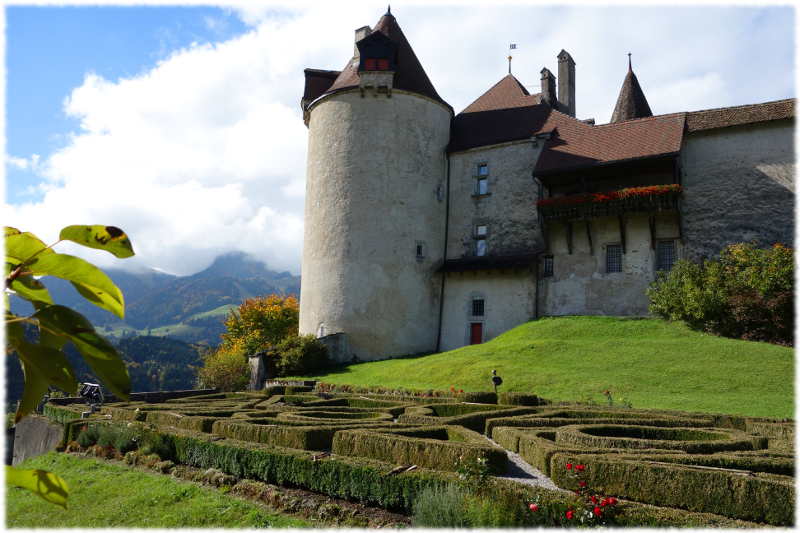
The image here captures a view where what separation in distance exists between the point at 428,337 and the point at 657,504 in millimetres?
30623

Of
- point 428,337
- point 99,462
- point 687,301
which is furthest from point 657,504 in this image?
point 428,337

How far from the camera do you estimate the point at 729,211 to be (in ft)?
105

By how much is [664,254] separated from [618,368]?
11417mm

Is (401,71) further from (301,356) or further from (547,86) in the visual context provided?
(301,356)

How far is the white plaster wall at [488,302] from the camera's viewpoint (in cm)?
3562

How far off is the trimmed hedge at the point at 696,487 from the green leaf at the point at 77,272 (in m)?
7.22

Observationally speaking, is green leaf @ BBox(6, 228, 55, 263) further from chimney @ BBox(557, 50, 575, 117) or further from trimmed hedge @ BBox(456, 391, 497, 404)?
chimney @ BBox(557, 50, 575, 117)

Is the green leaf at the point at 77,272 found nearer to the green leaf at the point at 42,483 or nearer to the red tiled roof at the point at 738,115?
the green leaf at the point at 42,483

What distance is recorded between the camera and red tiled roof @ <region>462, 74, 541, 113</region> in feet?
136

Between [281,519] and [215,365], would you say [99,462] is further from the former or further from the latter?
[215,365]

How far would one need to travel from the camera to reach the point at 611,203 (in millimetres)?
32500

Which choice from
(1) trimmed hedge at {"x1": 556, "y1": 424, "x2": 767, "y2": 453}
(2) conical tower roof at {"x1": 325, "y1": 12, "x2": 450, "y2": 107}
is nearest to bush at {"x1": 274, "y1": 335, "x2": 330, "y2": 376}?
(2) conical tower roof at {"x1": 325, "y1": 12, "x2": 450, "y2": 107}

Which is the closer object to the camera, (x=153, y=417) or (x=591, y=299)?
Result: (x=153, y=417)

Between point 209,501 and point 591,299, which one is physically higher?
point 591,299
